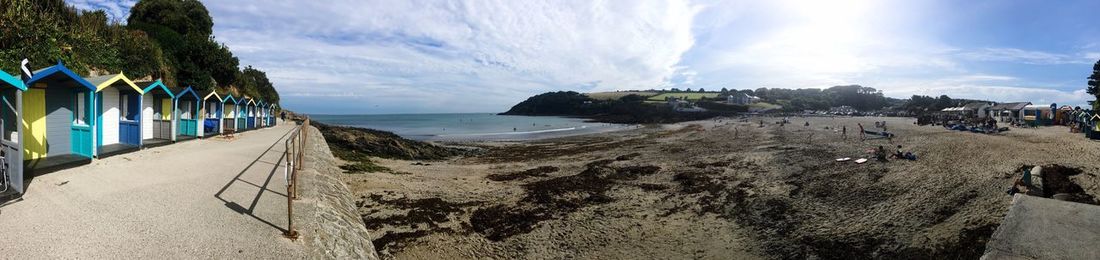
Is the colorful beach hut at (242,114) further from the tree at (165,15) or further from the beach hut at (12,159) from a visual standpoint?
the beach hut at (12,159)

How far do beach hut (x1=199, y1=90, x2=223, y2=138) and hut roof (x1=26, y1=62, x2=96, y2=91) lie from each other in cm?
944

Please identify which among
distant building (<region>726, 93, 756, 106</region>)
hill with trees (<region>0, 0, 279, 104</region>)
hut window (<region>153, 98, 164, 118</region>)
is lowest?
hut window (<region>153, 98, 164, 118</region>)

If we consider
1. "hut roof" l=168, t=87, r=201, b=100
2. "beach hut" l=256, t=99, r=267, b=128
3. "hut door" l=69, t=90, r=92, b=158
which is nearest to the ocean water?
"beach hut" l=256, t=99, r=267, b=128

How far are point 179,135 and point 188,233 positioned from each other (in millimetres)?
15078

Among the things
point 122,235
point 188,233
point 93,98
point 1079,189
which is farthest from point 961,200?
point 93,98

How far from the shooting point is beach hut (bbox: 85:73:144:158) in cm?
1195

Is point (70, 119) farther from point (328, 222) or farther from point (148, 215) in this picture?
point (328, 222)

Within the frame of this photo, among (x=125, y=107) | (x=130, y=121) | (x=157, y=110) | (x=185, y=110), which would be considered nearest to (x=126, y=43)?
(x=185, y=110)

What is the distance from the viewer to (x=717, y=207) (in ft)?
37.4

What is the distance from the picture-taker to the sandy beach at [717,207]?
8492 mm

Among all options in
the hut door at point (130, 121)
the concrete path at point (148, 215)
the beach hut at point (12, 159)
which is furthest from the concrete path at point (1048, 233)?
the hut door at point (130, 121)

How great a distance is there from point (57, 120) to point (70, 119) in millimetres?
308

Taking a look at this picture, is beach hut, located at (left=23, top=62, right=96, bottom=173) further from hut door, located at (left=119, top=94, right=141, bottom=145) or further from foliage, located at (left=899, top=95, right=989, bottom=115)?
foliage, located at (left=899, top=95, right=989, bottom=115)

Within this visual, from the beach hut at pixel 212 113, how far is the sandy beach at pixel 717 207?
990 cm
